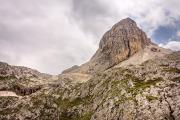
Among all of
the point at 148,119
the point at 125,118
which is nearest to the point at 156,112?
the point at 148,119

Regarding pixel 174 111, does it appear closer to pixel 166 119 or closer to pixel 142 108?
pixel 166 119

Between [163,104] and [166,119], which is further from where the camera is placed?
[163,104]

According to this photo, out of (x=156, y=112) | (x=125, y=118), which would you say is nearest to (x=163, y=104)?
(x=156, y=112)

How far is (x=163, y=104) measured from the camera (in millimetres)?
198000

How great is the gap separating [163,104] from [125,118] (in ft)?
85.6

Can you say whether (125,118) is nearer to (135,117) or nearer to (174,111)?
(135,117)

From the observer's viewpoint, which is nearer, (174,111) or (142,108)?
(174,111)

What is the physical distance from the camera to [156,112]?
19200 centimetres

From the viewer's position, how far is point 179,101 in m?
191

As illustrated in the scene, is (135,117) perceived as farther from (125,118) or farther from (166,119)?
(166,119)

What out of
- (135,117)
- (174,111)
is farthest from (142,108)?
(174,111)

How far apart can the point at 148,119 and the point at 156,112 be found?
25.3 feet

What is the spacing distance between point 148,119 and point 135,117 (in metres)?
9.11

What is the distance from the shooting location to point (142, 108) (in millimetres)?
198500
